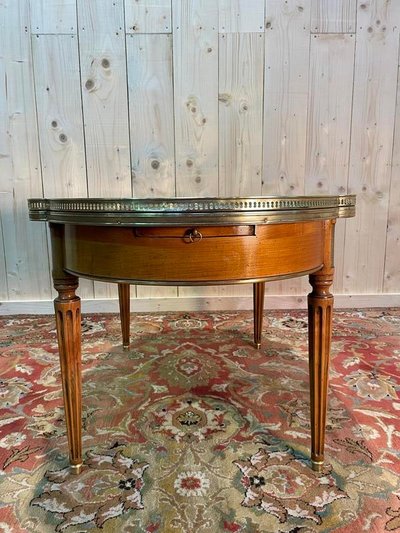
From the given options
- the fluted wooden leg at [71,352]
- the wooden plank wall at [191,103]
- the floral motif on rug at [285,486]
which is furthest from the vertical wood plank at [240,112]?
the floral motif on rug at [285,486]

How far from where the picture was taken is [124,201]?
74 centimetres

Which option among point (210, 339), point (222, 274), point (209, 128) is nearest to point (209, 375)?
point (210, 339)

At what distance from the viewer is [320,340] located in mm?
923

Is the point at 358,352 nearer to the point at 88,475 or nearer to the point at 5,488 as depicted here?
the point at 88,475

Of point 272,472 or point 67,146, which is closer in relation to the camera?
point 272,472

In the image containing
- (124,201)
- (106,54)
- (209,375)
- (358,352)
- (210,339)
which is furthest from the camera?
(106,54)

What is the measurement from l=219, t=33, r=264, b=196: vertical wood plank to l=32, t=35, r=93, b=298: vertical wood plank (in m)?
0.75

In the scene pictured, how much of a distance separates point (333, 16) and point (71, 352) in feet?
6.79

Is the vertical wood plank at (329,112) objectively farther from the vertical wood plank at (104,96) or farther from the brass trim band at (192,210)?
the brass trim band at (192,210)

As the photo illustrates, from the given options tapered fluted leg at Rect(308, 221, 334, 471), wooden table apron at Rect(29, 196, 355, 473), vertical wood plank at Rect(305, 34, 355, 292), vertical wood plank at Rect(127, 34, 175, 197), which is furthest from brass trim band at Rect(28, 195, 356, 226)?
vertical wood plank at Rect(305, 34, 355, 292)

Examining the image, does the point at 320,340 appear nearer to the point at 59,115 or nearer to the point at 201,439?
the point at 201,439

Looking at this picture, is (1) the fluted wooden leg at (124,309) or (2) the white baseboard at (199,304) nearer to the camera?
(1) the fluted wooden leg at (124,309)

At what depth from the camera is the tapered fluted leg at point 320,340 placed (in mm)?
917

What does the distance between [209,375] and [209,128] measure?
1278mm
